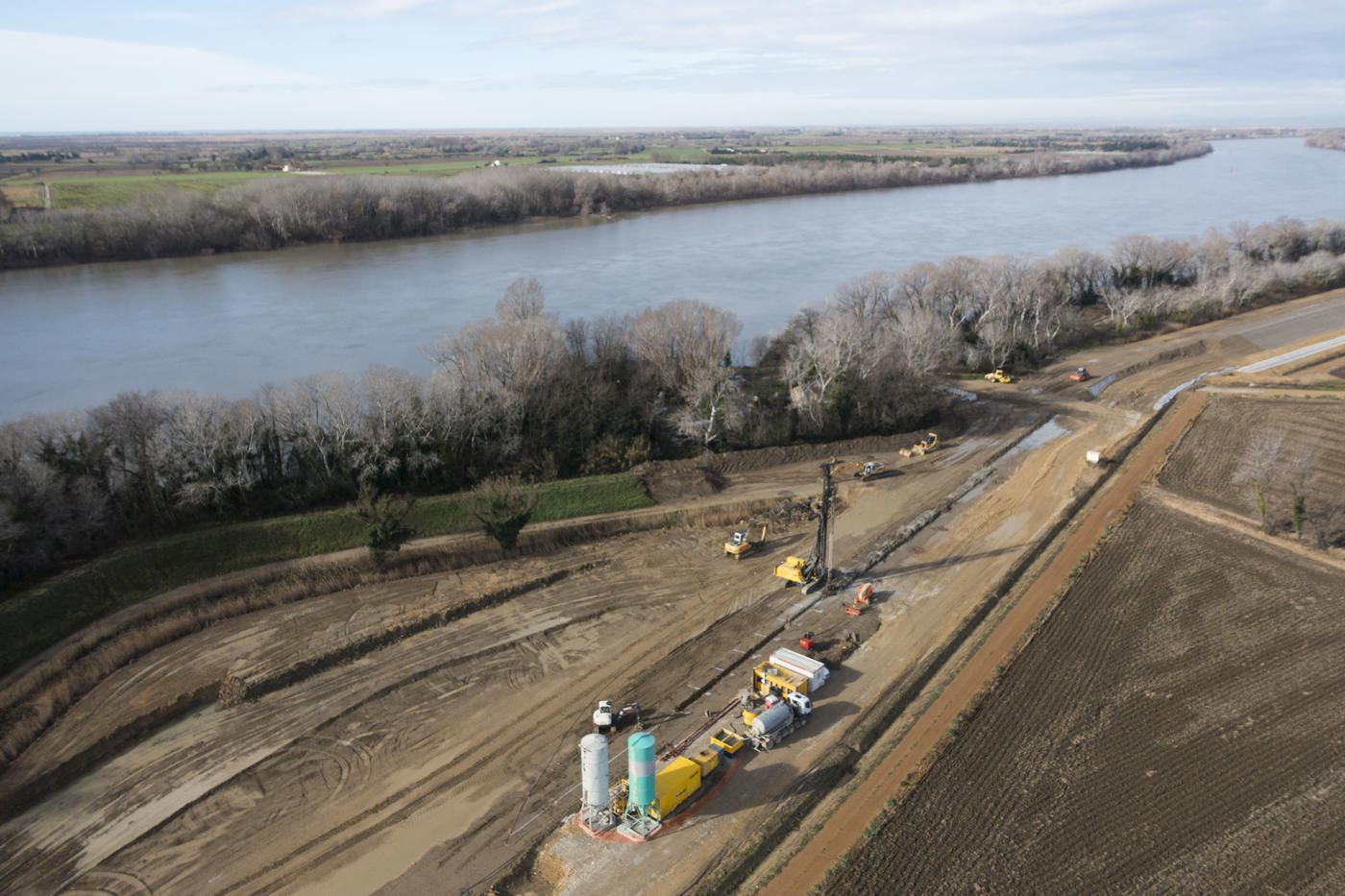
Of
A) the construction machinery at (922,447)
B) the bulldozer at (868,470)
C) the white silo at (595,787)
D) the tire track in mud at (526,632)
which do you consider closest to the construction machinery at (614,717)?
the white silo at (595,787)

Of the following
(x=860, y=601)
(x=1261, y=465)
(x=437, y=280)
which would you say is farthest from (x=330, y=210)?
(x=1261, y=465)

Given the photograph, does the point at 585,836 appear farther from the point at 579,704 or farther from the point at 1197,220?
the point at 1197,220

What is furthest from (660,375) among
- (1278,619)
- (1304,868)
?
(1304,868)

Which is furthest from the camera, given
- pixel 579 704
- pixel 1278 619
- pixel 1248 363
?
pixel 1248 363

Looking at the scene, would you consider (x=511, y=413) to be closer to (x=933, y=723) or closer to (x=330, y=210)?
(x=933, y=723)

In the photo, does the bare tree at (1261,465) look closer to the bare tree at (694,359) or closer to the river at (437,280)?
the bare tree at (694,359)

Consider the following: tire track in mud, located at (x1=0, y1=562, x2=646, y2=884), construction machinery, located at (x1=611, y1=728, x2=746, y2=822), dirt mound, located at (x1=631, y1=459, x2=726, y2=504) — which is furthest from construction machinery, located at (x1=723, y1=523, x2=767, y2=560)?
construction machinery, located at (x1=611, y1=728, x2=746, y2=822)

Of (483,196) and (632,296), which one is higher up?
(483,196)
